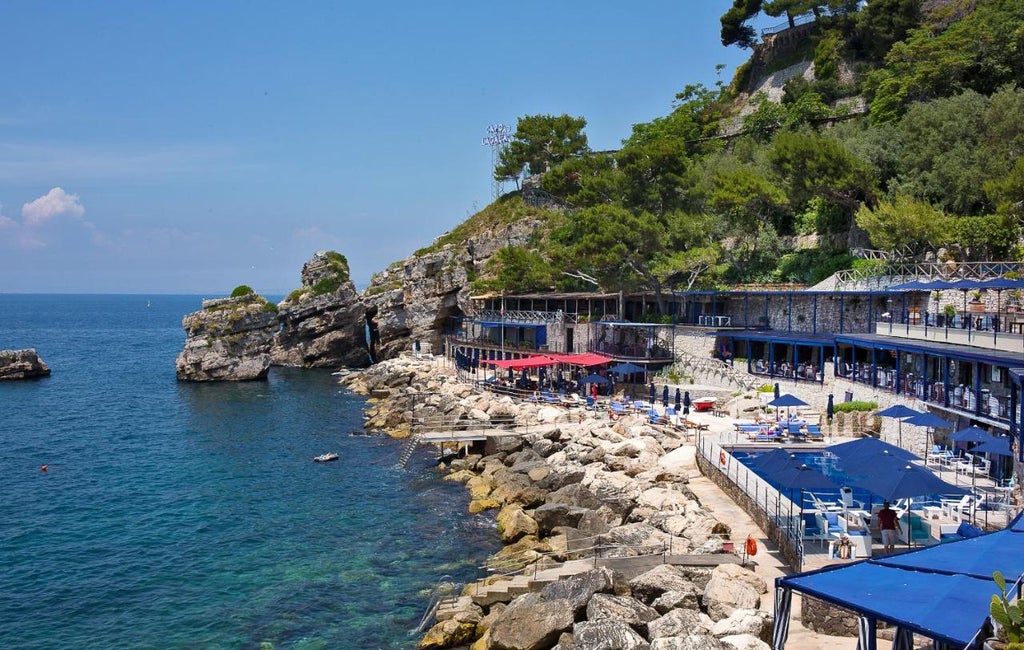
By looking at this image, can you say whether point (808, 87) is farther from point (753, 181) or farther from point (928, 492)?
point (928, 492)

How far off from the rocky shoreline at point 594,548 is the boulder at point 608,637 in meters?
0.03

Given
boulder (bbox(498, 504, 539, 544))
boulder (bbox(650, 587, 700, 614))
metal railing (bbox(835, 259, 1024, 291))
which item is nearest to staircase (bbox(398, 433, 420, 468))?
A: boulder (bbox(498, 504, 539, 544))

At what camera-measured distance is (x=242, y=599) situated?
925 inches

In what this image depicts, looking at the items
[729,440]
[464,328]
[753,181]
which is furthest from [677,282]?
[729,440]

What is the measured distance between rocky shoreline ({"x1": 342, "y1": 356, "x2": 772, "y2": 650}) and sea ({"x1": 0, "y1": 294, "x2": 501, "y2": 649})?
1.72 meters

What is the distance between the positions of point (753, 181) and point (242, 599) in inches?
1600

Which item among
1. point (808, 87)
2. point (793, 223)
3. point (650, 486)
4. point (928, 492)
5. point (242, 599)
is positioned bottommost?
point (242, 599)

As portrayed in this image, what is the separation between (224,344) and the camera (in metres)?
70.9

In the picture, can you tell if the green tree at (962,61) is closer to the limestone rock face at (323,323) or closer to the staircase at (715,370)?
the staircase at (715,370)

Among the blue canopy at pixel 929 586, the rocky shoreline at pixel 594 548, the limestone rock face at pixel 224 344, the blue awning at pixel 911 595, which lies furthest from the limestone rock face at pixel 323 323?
the blue awning at pixel 911 595

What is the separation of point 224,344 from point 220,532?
43.9 metres

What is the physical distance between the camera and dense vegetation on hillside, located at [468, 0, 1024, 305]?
45281 mm

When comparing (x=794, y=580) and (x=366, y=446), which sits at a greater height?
(x=794, y=580)

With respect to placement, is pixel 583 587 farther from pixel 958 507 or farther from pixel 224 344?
pixel 224 344
